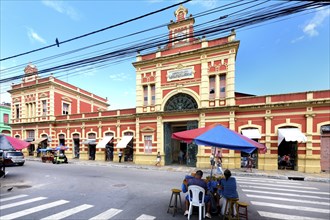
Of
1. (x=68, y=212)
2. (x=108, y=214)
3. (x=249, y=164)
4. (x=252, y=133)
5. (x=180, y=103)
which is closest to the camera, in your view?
(x=108, y=214)

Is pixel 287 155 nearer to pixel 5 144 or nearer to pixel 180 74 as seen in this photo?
pixel 180 74

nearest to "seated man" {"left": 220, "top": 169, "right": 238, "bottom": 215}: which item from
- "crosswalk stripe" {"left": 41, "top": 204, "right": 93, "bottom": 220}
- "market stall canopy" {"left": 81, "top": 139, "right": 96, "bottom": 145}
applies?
"crosswalk stripe" {"left": 41, "top": 204, "right": 93, "bottom": 220}

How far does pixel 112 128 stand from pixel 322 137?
20.9 m

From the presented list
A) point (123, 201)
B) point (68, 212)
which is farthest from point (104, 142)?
point (68, 212)

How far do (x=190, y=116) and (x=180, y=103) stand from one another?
1.74 meters

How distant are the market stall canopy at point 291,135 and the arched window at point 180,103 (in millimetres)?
7562

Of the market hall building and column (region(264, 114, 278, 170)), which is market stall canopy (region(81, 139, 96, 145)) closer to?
the market hall building

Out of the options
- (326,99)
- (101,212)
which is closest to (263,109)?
(326,99)

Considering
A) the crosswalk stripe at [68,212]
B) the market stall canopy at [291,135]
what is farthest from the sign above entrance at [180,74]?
the crosswalk stripe at [68,212]

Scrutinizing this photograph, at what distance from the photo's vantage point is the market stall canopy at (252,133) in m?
15.7

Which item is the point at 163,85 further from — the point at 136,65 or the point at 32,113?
the point at 32,113

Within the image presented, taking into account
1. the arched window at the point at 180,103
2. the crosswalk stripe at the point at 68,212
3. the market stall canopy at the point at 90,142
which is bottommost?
the market stall canopy at the point at 90,142

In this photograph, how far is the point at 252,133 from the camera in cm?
1592

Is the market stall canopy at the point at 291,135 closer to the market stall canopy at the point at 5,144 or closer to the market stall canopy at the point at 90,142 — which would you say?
the market stall canopy at the point at 5,144
